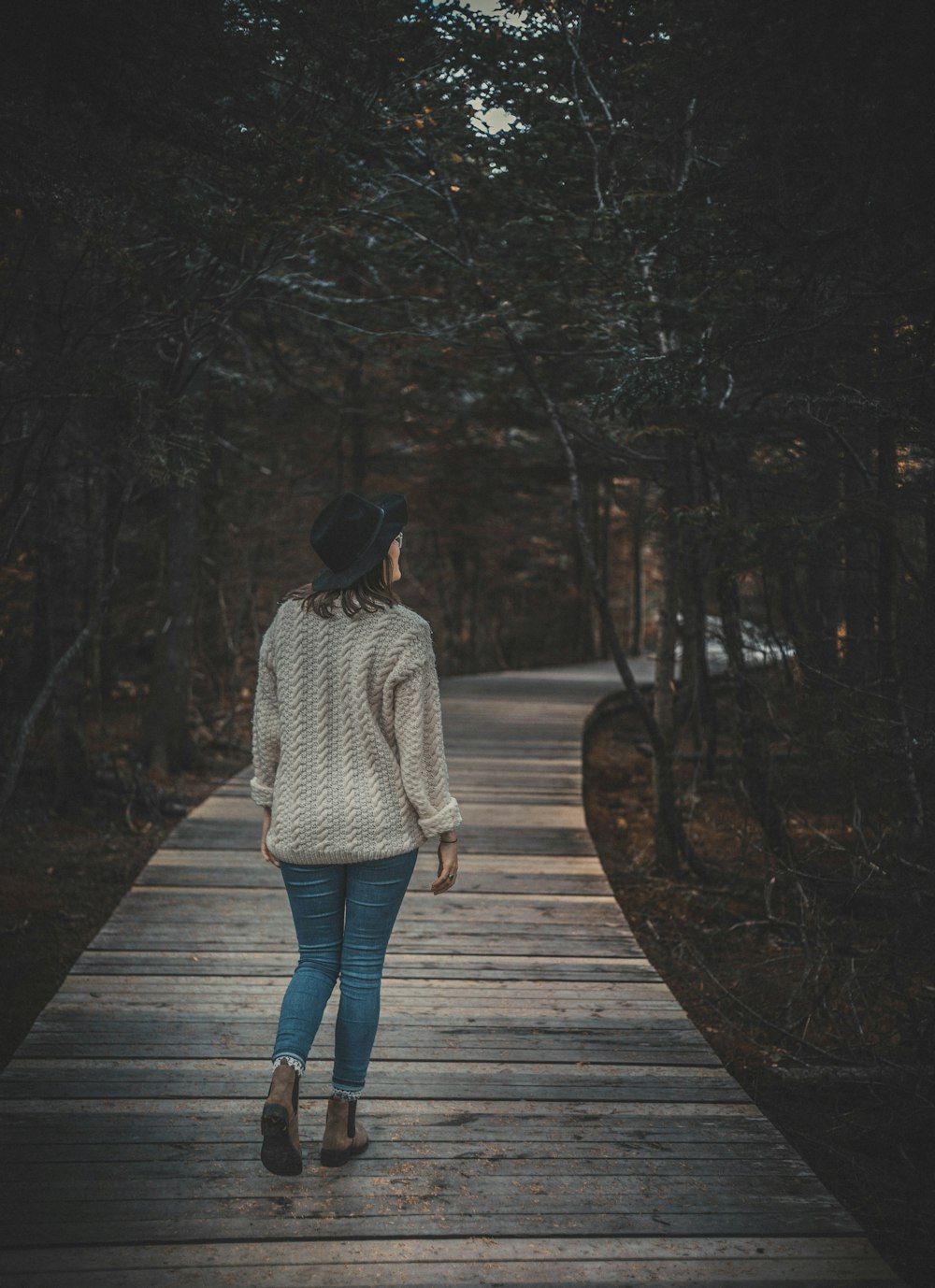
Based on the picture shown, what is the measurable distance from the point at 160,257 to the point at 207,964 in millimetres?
4234

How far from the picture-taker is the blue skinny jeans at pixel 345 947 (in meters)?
3.29

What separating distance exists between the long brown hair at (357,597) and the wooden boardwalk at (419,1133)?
68.7 inches

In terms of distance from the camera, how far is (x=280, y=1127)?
10.3ft

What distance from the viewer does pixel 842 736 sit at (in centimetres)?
459

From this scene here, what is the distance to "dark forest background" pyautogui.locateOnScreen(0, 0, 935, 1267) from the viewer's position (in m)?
3.81

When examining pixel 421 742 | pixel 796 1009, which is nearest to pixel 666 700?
pixel 796 1009

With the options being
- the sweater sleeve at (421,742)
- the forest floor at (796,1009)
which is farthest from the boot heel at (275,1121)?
the forest floor at (796,1009)

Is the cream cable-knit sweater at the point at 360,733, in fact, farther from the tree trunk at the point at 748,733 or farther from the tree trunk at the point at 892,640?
the tree trunk at the point at 748,733

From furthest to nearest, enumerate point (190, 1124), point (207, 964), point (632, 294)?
1. point (632, 294)
2. point (207, 964)
3. point (190, 1124)

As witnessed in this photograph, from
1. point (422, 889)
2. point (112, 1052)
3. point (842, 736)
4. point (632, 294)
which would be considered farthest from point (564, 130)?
point (112, 1052)

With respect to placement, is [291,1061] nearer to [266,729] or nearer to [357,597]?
[266,729]

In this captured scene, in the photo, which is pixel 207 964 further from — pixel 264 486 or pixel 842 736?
pixel 264 486

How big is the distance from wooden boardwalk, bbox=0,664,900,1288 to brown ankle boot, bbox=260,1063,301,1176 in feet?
0.34

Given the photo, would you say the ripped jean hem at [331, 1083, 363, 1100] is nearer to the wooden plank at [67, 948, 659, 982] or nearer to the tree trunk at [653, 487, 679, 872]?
the wooden plank at [67, 948, 659, 982]
